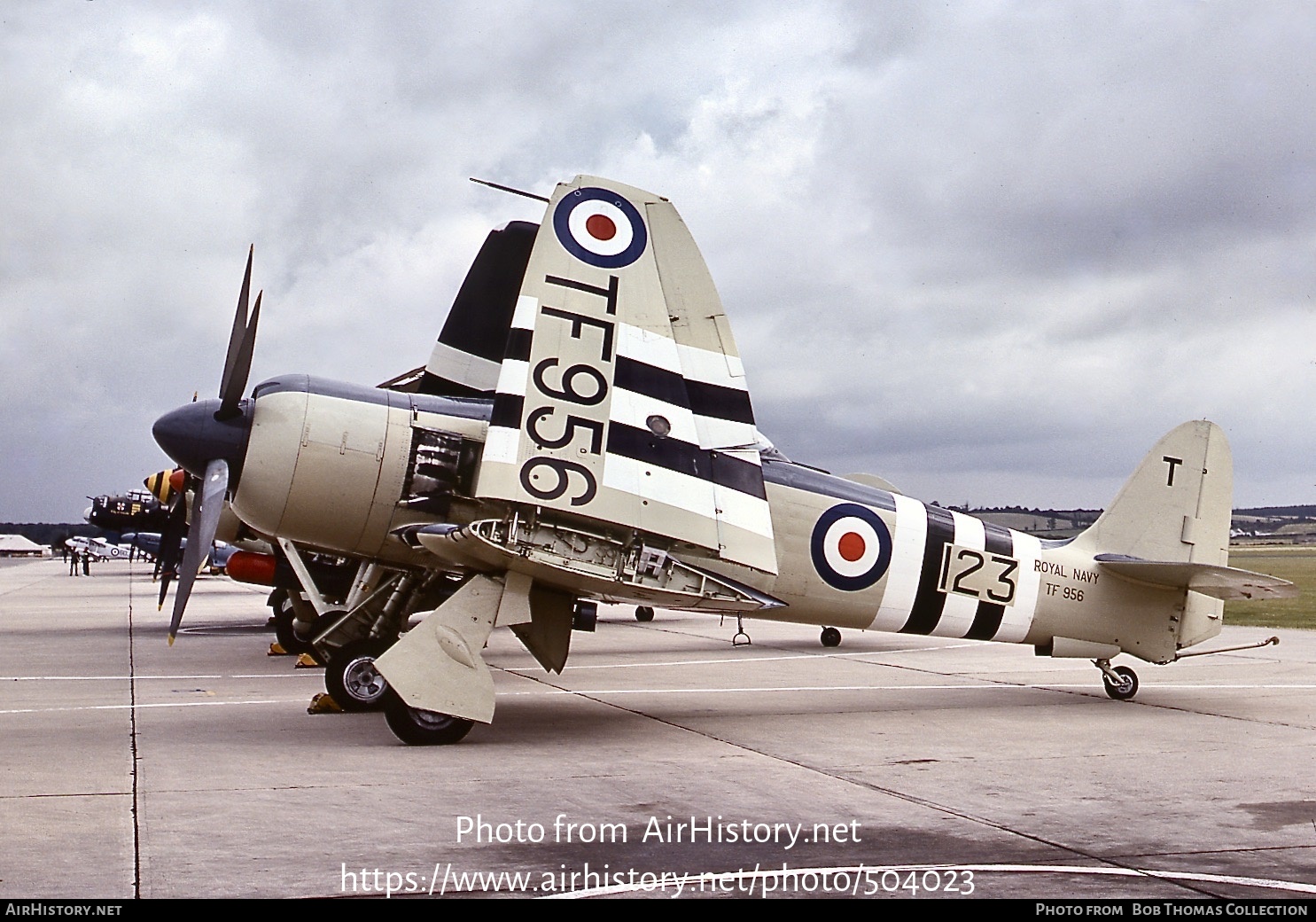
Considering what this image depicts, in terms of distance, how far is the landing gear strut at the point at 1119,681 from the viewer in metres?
13.2

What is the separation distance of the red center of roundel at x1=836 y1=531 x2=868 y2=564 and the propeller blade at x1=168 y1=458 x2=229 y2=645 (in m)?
5.69

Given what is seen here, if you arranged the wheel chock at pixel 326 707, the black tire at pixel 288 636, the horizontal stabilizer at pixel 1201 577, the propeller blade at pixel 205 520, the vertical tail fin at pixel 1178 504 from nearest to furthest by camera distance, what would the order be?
the propeller blade at pixel 205 520 → the wheel chock at pixel 326 707 → the horizontal stabilizer at pixel 1201 577 → the vertical tail fin at pixel 1178 504 → the black tire at pixel 288 636

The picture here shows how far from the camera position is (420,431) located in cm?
1009

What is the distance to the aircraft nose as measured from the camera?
9.61 metres

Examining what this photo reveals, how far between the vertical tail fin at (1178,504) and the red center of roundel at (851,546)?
3204mm

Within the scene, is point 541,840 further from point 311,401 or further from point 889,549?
point 889,549

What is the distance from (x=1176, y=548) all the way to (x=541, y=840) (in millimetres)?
9669

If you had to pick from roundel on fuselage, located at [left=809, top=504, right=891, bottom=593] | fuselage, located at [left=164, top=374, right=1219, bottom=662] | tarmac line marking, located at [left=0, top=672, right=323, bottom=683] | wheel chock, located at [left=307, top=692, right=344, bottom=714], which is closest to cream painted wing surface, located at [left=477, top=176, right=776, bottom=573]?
fuselage, located at [left=164, top=374, right=1219, bottom=662]

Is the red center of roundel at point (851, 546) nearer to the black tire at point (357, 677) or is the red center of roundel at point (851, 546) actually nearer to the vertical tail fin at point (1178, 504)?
the vertical tail fin at point (1178, 504)

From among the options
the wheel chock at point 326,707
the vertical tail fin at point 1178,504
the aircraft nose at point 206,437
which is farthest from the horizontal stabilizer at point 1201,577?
the aircraft nose at point 206,437

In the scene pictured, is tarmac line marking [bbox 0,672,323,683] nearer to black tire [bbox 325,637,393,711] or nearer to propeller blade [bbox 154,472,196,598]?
propeller blade [bbox 154,472,196,598]

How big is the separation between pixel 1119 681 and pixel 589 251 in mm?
7821

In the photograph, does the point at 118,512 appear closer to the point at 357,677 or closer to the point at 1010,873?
the point at 357,677

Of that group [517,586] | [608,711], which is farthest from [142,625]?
[517,586]
